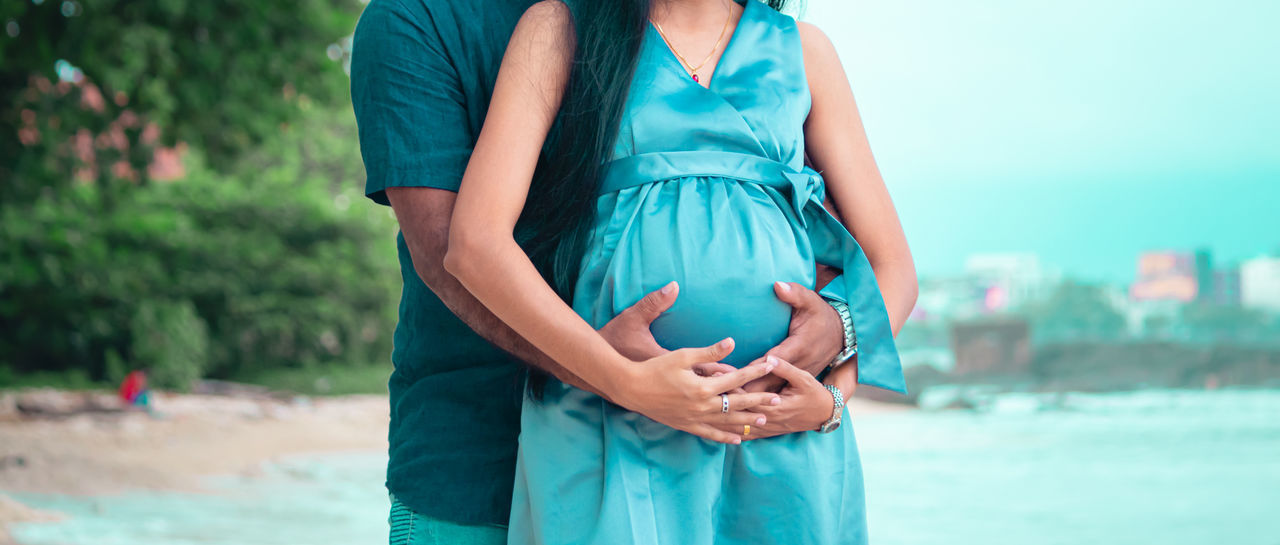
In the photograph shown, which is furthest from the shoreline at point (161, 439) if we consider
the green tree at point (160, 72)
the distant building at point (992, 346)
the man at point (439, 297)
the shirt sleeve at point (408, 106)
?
the distant building at point (992, 346)

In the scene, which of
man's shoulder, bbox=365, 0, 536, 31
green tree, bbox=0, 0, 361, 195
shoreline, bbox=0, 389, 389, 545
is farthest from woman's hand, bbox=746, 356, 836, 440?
green tree, bbox=0, 0, 361, 195

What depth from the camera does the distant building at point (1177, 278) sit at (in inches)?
582

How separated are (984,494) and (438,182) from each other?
745cm

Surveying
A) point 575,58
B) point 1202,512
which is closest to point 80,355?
point 1202,512

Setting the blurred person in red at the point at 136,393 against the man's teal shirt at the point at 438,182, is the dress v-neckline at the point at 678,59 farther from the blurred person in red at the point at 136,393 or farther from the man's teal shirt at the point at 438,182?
the blurred person in red at the point at 136,393

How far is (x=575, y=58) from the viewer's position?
1104 mm

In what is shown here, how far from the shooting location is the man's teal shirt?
1145 millimetres

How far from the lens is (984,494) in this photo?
787 cm

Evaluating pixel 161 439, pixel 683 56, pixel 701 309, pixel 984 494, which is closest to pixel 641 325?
pixel 701 309

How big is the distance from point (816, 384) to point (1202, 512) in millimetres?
7878

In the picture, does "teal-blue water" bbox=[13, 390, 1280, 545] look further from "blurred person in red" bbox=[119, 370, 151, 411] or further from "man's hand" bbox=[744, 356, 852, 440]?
"man's hand" bbox=[744, 356, 852, 440]

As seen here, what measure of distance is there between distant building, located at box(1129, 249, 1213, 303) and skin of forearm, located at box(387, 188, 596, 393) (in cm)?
1537

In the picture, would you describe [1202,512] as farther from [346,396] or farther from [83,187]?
[83,187]

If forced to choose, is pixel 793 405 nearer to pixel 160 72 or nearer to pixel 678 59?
pixel 678 59
